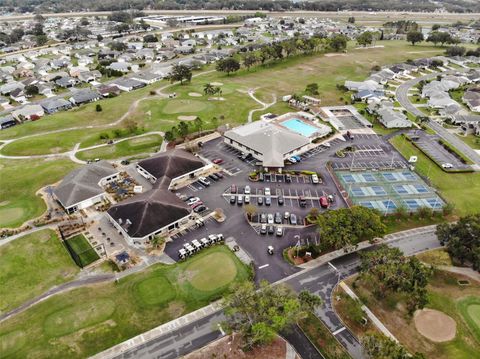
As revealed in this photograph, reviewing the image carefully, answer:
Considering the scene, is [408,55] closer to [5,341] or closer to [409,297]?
[409,297]

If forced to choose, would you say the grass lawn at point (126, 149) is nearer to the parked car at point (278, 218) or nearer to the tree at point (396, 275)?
the parked car at point (278, 218)

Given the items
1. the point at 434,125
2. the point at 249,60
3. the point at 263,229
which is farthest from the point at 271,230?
the point at 249,60

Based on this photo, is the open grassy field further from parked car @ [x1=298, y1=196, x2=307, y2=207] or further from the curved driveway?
parked car @ [x1=298, y1=196, x2=307, y2=207]

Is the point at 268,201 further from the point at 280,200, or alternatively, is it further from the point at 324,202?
the point at 324,202

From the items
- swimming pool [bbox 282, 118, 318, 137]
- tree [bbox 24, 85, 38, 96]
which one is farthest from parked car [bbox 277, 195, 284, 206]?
tree [bbox 24, 85, 38, 96]

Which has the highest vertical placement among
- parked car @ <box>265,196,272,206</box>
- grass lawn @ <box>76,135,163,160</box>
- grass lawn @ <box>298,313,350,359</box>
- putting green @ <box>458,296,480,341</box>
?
grass lawn @ <box>76,135,163,160</box>

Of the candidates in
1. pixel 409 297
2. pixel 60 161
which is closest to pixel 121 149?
pixel 60 161

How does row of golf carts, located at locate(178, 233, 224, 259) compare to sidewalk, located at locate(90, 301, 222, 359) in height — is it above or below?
above
